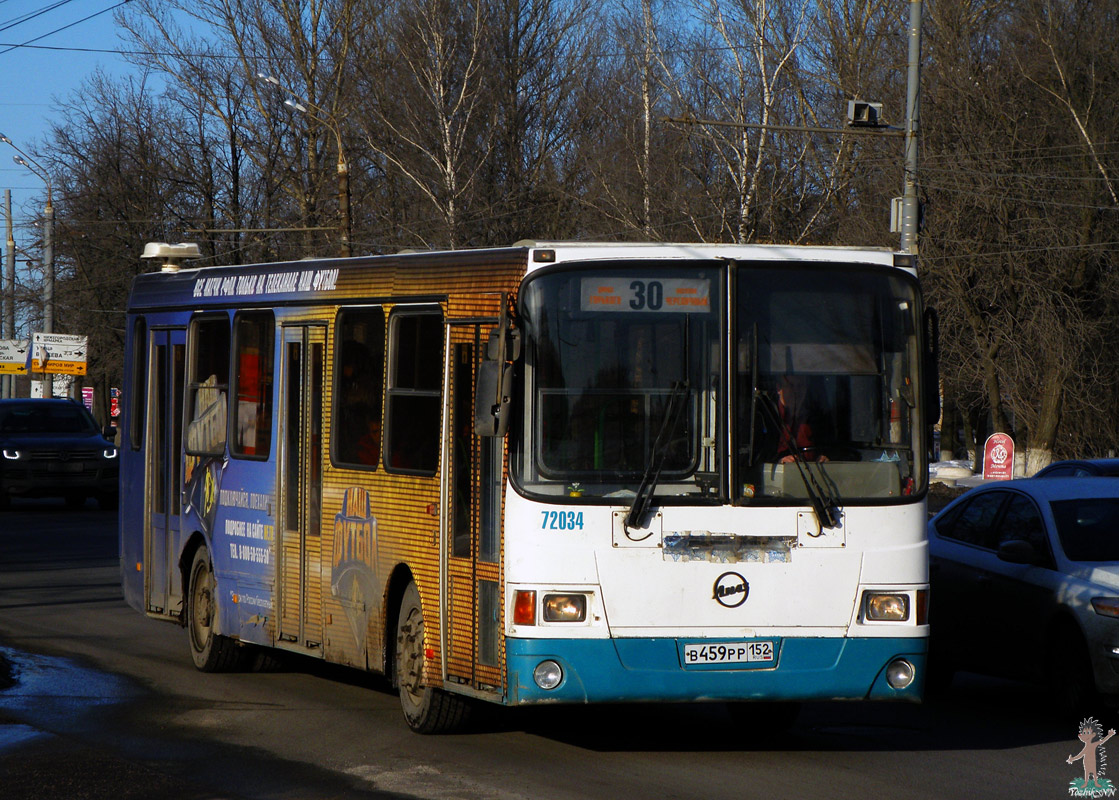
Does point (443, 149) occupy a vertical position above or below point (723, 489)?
above

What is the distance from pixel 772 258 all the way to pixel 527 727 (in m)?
2.86

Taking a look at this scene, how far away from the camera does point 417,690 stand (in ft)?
27.6

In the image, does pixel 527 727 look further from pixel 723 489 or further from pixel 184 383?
pixel 184 383

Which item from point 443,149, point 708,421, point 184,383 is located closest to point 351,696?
point 184,383

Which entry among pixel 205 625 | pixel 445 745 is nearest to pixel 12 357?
pixel 205 625

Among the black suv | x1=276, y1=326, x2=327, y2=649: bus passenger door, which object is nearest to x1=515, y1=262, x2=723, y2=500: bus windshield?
x1=276, y1=326, x2=327, y2=649: bus passenger door

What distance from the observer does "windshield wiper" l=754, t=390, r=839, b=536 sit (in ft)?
24.9

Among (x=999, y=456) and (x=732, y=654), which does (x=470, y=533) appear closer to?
(x=732, y=654)

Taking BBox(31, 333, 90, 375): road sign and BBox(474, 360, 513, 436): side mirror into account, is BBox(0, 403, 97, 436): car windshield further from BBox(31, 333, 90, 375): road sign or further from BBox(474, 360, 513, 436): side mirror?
BBox(474, 360, 513, 436): side mirror

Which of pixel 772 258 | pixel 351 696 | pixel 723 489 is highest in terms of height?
pixel 772 258

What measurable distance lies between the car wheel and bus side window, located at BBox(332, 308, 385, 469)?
157 inches

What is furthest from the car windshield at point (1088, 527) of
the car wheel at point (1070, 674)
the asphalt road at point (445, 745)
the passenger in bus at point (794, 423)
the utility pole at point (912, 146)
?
the utility pole at point (912, 146)

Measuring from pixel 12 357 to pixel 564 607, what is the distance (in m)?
42.4

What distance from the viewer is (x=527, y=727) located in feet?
28.5
